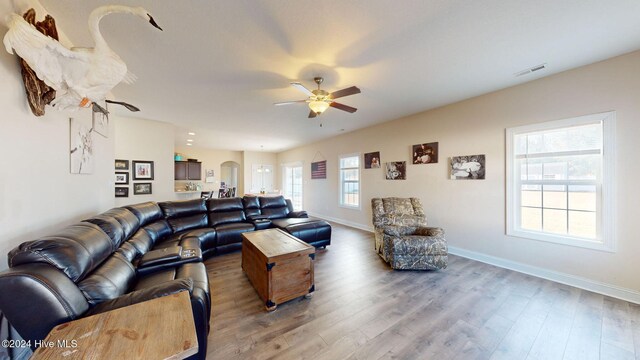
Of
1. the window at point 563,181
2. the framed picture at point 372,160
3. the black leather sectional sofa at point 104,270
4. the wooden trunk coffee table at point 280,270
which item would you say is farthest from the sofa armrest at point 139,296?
the framed picture at point 372,160

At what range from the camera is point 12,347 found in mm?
1251

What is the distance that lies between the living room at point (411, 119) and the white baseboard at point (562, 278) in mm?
12

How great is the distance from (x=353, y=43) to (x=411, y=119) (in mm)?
2824

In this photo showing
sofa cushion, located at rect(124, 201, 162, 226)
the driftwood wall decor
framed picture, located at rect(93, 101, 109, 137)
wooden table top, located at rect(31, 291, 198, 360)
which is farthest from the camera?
sofa cushion, located at rect(124, 201, 162, 226)

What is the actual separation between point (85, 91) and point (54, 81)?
5.2 inches

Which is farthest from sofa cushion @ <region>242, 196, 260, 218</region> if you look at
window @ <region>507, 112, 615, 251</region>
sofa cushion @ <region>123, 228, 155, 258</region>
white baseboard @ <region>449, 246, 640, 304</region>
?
window @ <region>507, 112, 615, 251</region>

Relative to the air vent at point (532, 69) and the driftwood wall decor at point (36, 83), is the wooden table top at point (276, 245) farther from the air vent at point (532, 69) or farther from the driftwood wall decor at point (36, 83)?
the air vent at point (532, 69)

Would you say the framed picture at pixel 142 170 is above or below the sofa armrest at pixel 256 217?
above

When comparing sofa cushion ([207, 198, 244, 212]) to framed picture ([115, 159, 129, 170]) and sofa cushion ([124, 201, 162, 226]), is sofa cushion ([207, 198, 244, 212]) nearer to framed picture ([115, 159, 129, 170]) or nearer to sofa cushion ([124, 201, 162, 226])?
sofa cushion ([124, 201, 162, 226])

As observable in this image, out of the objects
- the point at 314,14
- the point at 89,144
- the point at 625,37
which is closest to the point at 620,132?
the point at 625,37

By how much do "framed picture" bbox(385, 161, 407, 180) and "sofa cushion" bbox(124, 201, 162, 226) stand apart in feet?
14.8

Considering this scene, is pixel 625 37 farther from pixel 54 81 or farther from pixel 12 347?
pixel 12 347

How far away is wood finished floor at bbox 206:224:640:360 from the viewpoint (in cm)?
167

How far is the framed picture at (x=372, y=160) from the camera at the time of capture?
17.0ft
